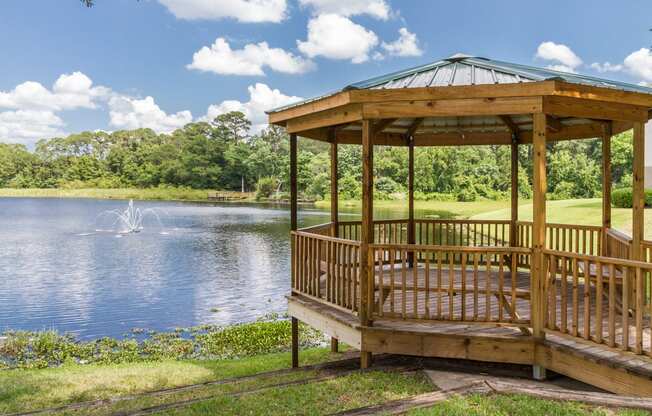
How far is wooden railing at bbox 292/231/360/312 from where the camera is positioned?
5891 mm

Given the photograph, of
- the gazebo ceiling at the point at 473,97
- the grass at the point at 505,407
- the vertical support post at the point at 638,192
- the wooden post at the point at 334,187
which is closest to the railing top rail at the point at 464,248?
the gazebo ceiling at the point at 473,97

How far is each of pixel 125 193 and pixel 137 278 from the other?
60.1 metres

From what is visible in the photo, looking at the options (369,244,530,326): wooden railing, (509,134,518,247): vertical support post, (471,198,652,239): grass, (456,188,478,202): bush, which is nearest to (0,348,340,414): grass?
(369,244,530,326): wooden railing

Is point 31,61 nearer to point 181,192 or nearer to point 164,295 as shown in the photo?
point 181,192

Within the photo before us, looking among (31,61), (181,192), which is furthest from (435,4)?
(31,61)

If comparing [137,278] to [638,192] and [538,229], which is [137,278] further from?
[638,192]

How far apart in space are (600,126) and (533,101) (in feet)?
10.4

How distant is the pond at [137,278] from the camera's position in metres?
12.9

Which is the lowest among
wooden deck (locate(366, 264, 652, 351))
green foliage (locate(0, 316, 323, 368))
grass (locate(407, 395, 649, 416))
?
green foliage (locate(0, 316, 323, 368))

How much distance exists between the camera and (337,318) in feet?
19.8

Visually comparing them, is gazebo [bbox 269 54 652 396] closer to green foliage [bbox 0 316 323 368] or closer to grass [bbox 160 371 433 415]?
grass [bbox 160 371 433 415]

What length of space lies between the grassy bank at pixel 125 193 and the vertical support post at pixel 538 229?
67918mm

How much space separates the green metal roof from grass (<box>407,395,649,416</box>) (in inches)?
114

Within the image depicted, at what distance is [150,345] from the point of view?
1065 cm
